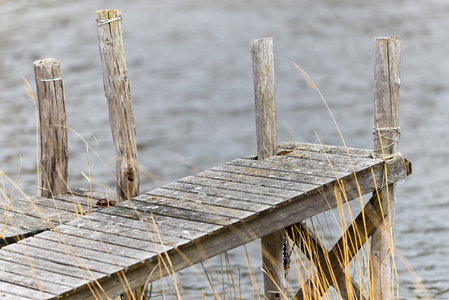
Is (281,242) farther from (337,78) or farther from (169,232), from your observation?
(337,78)

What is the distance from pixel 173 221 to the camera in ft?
14.6

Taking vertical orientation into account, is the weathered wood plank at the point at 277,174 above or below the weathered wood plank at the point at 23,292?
above

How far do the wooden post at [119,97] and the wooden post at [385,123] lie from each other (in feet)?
5.61

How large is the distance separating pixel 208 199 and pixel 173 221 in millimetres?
372

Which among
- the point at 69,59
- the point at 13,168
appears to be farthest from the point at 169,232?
the point at 69,59

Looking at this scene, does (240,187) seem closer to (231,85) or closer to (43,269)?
(43,269)

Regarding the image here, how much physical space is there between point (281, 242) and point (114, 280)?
6.45ft

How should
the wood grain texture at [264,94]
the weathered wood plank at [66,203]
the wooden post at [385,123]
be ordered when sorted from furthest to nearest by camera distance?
the wood grain texture at [264,94] → the weathered wood plank at [66,203] → the wooden post at [385,123]

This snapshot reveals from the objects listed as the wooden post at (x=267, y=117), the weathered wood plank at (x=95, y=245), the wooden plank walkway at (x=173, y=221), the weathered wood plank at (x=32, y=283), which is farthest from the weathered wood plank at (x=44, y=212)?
the wooden post at (x=267, y=117)

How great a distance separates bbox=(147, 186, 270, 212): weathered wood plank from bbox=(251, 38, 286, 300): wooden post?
83 centimetres

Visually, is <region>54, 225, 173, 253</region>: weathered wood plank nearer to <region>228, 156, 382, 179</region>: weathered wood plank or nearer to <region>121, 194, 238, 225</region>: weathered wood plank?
<region>121, 194, 238, 225</region>: weathered wood plank

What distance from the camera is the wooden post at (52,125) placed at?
5.56 meters

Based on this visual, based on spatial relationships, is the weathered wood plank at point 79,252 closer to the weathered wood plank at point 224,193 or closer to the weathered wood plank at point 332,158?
the weathered wood plank at point 224,193

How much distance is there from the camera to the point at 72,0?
23516mm
